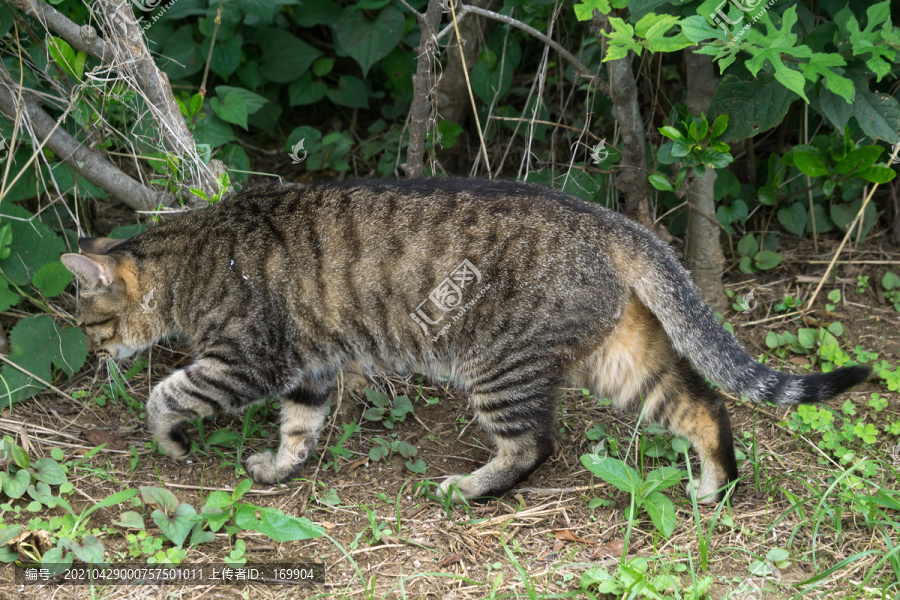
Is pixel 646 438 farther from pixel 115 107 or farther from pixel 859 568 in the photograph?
pixel 115 107

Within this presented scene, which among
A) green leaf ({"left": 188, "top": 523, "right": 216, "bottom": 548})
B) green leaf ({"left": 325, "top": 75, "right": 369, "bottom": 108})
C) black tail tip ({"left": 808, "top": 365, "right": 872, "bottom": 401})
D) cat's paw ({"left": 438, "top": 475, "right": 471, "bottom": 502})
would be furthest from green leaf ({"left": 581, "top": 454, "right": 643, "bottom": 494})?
green leaf ({"left": 325, "top": 75, "right": 369, "bottom": 108})

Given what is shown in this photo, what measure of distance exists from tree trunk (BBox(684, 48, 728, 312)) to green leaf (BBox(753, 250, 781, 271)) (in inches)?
10.5

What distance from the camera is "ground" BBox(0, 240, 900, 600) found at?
2.42 meters

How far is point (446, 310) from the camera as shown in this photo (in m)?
2.79

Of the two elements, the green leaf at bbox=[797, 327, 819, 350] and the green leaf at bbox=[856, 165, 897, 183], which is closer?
the green leaf at bbox=[856, 165, 897, 183]

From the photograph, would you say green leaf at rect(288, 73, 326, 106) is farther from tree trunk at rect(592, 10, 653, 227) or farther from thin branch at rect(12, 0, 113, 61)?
tree trunk at rect(592, 10, 653, 227)

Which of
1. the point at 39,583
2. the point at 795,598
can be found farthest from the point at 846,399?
the point at 39,583

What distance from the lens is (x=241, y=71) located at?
4.58m

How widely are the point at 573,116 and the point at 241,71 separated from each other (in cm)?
209

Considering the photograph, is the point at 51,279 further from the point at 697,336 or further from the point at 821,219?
the point at 821,219

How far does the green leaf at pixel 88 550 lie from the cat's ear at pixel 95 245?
137 cm

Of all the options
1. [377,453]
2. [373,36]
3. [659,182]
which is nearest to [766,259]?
[659,182]

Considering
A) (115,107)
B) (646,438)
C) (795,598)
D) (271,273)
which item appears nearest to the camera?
(795,598)

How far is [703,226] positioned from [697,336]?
4.20ft
